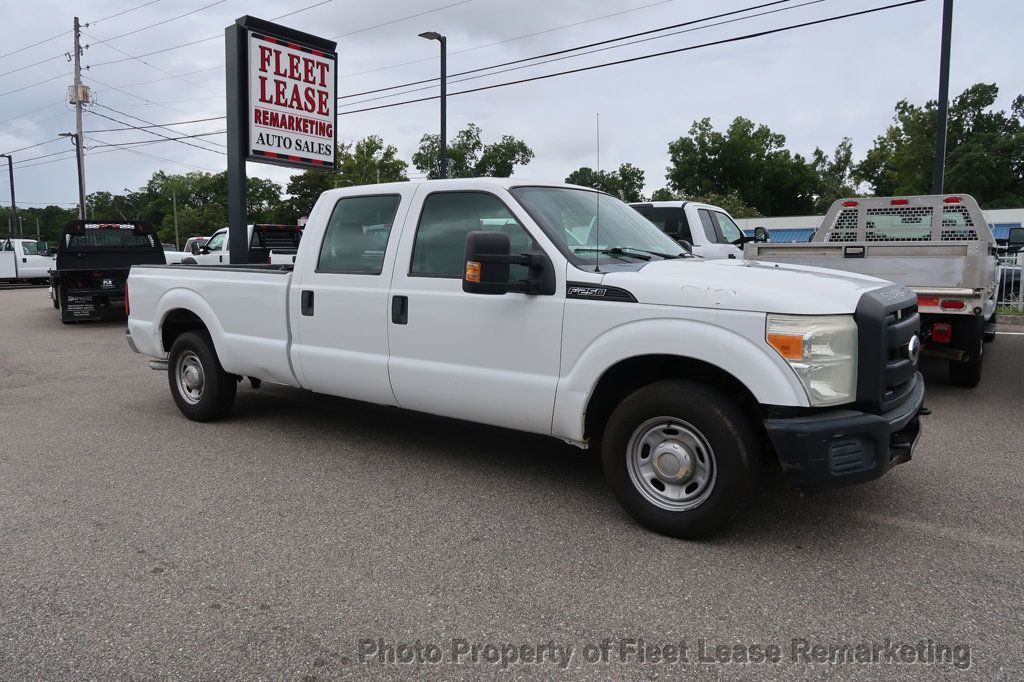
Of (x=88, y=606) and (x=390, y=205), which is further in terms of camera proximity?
(x=390, y=205)

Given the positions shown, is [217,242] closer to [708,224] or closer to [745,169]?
[708,224]

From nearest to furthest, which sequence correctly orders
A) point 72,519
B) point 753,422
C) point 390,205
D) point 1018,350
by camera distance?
1. point 753,422
2. point 72,519
3. point 390,205
4. point 1018,350

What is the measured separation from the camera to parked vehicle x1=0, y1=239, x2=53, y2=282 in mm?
27578

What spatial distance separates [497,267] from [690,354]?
1073 mm

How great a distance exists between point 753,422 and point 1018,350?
8.33 m

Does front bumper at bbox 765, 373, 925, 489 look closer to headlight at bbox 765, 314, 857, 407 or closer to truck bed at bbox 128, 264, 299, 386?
headlight at bbox 765, 314, 857, 407

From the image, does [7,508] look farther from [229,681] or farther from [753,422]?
[753,422]

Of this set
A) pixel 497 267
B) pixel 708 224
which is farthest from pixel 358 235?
pixel 708 224

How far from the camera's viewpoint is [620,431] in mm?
3902

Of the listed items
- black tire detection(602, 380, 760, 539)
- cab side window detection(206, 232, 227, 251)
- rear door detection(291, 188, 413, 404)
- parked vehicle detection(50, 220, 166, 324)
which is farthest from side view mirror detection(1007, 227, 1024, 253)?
cab side window detection(206, 232, 227, 251)

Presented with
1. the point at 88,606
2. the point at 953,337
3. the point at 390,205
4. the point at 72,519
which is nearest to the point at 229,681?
the point at 88,606

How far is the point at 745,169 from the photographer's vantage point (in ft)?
258

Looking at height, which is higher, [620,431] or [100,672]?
[620,431]

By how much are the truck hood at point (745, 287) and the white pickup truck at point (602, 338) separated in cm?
1
